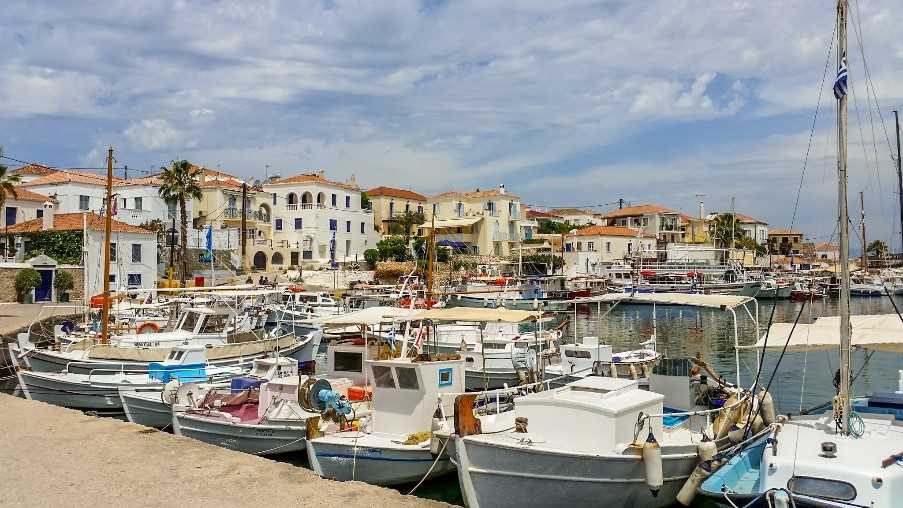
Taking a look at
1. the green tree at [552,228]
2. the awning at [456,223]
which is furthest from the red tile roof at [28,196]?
the green tree at [552,228]

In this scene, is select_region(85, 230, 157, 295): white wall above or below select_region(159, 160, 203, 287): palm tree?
below

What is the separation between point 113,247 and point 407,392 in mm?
45227

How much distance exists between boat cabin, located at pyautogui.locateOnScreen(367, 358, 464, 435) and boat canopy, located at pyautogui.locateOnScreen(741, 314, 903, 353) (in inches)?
300

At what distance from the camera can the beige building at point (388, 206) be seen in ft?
341

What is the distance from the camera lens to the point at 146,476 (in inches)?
502

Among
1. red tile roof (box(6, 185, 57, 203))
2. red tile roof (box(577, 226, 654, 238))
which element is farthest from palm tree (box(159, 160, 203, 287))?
red tile roof (box(577, 226, 654, 238))

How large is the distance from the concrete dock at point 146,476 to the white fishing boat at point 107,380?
282 inches

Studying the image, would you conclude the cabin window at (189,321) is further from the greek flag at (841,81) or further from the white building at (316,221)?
the white building at (316,221)

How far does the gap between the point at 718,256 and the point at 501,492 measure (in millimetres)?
98945

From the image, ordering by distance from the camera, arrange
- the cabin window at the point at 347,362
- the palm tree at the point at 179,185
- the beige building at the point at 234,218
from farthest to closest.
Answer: the beige building at the point at 234,218
the palm tree at the point at 179,185
the cabin window at the point at 347,362

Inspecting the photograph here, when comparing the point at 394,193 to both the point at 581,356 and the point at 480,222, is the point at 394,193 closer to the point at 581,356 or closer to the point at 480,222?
the point at 480,222

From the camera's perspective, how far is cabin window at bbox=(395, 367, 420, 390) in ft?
52.5

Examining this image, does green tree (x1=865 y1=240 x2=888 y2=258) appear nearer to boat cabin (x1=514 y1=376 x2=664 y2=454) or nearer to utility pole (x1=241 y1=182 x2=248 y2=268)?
utility pole (x1=241 y1=182 x2=248 y2=268)

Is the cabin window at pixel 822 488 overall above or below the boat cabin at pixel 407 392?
below
